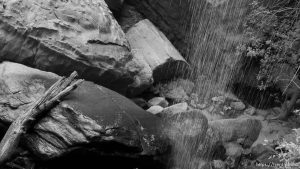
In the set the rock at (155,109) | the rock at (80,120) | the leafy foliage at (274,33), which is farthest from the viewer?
the leafy foliage at (274,33)

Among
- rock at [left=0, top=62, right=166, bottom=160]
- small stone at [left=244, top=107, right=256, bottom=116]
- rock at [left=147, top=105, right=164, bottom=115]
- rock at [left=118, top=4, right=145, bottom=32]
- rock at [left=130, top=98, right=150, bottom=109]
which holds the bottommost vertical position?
small stone at [left=244, top=107, right=256, bottom=116]

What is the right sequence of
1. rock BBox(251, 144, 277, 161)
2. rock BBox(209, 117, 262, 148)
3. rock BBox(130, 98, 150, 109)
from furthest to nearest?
1. rock BBox(130, 98, 150, 109)
2. rock BBox(209, 117, 262, 148)
3. rock BBox(251, 144, 277, 161)

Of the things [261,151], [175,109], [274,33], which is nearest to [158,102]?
→ [175,109]

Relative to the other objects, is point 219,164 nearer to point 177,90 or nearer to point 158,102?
point 158,102

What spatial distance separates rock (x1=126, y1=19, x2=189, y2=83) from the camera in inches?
354

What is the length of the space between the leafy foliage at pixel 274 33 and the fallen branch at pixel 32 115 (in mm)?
4129

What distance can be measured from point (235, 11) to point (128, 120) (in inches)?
174

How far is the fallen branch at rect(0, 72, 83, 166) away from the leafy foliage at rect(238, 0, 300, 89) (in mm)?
4129

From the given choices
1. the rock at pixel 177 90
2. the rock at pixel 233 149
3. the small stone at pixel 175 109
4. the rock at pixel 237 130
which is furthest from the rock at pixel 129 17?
the rock at pixel 233 149

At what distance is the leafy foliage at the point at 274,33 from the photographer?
26.7 feet

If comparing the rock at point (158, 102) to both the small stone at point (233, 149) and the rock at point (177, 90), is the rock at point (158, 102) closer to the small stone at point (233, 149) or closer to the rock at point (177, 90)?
the rock at point (177, 90)

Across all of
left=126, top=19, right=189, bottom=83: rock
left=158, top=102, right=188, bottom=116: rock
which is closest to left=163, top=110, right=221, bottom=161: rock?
left=158, top=102, right=188, bottom=116: rock

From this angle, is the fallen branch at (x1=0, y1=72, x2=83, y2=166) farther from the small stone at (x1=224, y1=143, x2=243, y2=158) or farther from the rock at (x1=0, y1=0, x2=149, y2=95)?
the small stone at (x1=224, y1=143, x2=243, y2=158)

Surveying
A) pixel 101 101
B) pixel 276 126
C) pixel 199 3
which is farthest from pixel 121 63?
pixel 276 126
